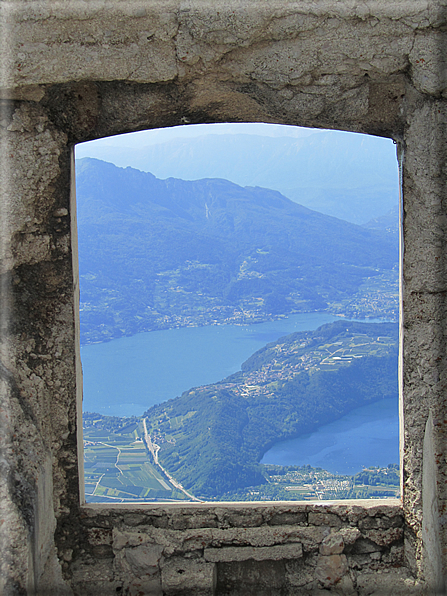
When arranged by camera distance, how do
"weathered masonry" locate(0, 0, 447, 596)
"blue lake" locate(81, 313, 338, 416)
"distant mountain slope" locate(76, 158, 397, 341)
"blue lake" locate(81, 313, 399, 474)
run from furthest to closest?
"distant mountain slope" locate(76, 158, 397, 341) → "blue lake" locate(81, 313, 338, 416) → "blue lake" locate(81, 313, 399, 474) → "weathered masonry" locate(0, 0, 447, 596)

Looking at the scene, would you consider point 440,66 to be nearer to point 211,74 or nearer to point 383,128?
point 383,128

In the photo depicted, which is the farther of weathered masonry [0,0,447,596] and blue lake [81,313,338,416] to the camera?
blue lake [81,313,338,416]

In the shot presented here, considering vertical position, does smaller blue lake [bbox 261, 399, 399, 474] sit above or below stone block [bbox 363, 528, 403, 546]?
below

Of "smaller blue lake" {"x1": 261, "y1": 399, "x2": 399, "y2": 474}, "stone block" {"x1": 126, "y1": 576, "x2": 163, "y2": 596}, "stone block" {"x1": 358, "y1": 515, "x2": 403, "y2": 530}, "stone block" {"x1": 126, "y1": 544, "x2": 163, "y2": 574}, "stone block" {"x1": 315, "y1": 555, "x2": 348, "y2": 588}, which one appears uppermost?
"stone block" {"x1": 358, "y1": 515, "x2": 403, "y2": 530}

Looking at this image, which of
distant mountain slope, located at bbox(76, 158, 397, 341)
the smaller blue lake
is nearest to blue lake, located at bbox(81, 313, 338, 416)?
distant mountain slope, located at bbox(76, 158, 397, 341)

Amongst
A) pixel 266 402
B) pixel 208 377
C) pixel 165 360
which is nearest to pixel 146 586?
pixel 266 402

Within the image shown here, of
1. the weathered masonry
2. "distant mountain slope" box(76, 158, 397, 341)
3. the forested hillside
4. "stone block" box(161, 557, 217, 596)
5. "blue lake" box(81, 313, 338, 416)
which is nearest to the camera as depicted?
the weathered masonry

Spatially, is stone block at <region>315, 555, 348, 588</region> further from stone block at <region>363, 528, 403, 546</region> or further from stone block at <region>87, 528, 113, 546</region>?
stone block at <region>87, 528, 113, 546</region>
